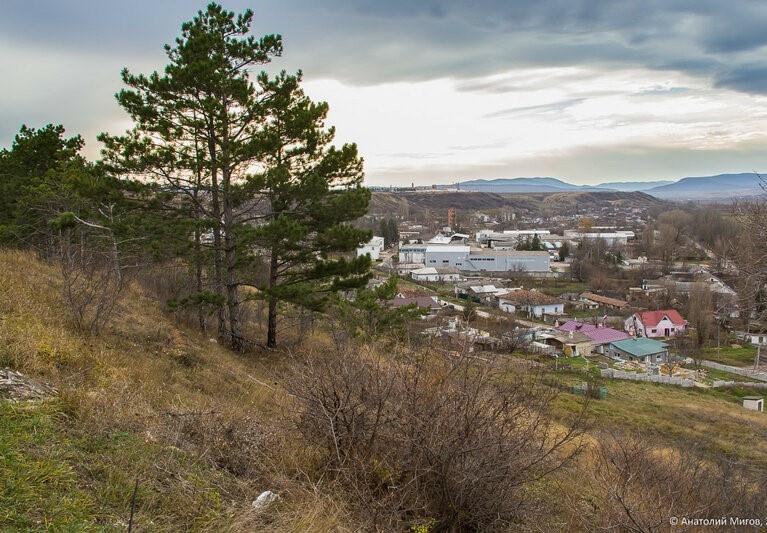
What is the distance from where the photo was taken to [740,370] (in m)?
32.9

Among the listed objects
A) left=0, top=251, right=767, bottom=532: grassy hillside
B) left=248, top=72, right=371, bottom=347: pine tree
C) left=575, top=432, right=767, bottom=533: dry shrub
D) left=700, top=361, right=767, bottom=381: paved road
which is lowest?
left=700, top=361, right=767, bottom=381: paved road

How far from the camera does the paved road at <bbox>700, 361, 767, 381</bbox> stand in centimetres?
3162

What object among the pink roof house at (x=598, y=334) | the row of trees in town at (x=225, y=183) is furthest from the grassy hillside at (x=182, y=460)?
the pink roof house at (x=598, y=334)

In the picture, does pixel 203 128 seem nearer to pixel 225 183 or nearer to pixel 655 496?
pixel 225 183

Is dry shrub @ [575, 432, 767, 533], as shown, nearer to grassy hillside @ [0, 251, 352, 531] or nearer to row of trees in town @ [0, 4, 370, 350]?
grassy hillside @ [0, 251, 352, 531]

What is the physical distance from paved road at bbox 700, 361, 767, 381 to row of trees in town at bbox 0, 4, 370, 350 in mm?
31279

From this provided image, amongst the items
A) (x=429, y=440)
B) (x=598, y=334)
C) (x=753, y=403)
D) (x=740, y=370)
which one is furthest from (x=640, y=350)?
(x=429, y=440)

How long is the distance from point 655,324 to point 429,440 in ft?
150

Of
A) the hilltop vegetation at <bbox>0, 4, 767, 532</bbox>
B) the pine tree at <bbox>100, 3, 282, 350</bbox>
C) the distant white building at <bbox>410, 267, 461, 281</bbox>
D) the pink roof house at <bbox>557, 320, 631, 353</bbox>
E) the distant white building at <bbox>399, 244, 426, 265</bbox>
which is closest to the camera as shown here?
the hilltop vegetation at <bbox>0, 4, 767, 532</bbox>

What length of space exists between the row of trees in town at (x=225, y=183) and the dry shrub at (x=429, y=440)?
6713 millimetres

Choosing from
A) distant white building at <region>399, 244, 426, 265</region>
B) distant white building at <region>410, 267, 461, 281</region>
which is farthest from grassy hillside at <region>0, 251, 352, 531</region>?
distant white building at <region>399, 244, 426, 265</region>

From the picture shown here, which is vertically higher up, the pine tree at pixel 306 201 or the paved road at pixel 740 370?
the pine tree at pixel 306 201

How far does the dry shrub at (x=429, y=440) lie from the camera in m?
3.69

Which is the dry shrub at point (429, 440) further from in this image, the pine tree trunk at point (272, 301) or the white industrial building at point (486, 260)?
the white industrial building at point (486, 260)
